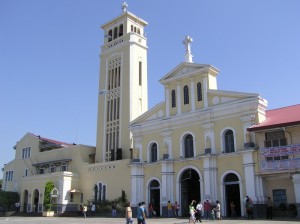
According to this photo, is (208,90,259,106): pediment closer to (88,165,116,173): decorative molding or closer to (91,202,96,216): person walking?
(88,165,116,173): decorative molding

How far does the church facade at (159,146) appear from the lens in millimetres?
30781

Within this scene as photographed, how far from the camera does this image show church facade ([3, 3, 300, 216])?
30781 millimetres

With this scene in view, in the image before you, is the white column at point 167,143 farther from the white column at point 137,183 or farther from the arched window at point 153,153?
the white column at point 137,183

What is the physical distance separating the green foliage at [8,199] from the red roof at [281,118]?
33885mm

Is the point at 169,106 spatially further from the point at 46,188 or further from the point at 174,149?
the point at 46,188

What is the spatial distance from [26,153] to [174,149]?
27.0 metres

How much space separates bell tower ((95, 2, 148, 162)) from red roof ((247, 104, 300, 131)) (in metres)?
16.2

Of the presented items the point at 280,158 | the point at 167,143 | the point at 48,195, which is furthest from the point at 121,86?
the point at 280,158

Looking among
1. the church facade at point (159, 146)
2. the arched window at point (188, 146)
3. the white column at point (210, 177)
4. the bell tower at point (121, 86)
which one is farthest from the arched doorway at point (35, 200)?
the white column at point (210, 177)

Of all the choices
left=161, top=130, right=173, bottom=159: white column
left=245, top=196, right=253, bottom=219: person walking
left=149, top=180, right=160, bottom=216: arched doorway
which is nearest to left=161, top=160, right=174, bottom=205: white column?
left=161, top=130, right=173, bottom=159: white column

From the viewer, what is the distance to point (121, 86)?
4441 centimetres

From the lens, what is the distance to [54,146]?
5078 centimetres

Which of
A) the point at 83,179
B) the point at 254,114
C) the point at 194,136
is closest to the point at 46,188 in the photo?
the point at 83,179

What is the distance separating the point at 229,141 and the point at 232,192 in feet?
14.4
